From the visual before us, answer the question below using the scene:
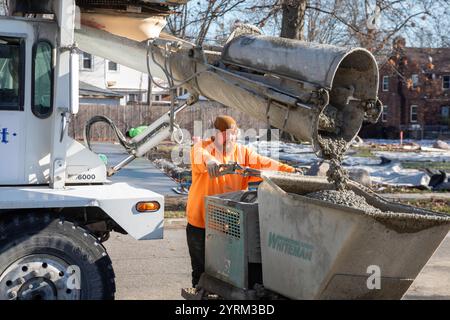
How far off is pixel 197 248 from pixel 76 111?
1690 millimetres

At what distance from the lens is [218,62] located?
18.2 feet

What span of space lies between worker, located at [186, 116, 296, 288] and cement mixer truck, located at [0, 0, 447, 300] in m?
0.48

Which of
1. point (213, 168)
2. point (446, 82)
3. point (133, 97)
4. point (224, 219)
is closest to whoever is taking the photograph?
point (224, 219)

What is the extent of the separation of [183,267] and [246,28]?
12.9 feet

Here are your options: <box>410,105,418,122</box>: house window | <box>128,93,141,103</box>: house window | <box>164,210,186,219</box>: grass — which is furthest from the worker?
<box>410,105,418,122</box>: house window

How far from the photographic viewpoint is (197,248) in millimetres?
6254

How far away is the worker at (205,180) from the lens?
6.18 m

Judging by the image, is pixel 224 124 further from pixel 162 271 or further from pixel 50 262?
pixel 162 271

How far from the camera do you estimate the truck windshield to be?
5.39 m

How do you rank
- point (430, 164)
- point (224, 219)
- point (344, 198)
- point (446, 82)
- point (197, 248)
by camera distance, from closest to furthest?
1. point (344, 198)
2. point (224, 219)
3. point (197, 248)
4. point (430, 164)
5. point (446, 82)

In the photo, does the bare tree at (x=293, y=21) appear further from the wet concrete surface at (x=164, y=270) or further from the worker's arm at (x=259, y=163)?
the worker's arm at (x=259, y=163)

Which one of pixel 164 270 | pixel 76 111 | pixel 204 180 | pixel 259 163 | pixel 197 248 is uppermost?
pixel 76 111

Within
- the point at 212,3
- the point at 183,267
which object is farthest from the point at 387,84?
the point at 183,267

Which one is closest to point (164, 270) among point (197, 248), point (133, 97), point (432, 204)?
point (197, 248)
